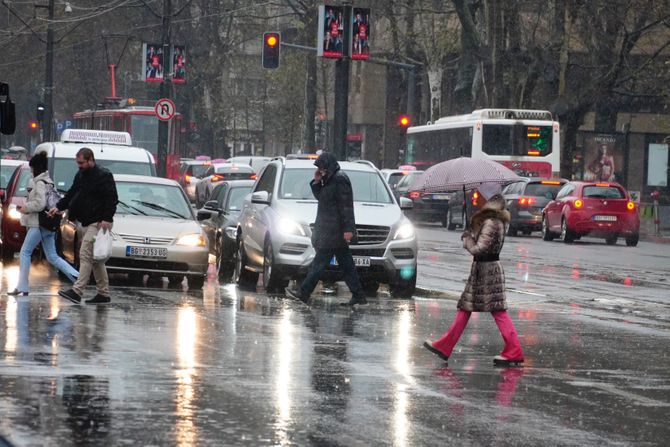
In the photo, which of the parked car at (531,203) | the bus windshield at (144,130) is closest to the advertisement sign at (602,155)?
the parked car at (531,203)

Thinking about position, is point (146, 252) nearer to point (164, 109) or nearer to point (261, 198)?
point (261, 198)

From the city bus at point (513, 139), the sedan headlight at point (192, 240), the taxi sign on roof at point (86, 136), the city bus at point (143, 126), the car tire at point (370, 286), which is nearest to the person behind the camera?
the sedan headlight at point (192, 240)

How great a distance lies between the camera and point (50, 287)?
728 inches

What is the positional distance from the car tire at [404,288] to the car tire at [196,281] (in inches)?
93.1

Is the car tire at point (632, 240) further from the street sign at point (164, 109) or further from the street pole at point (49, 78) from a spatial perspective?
the street pole at point (49, 78)

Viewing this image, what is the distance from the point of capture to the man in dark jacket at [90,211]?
53.2 feet

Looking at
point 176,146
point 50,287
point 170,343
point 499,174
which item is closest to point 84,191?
point 50,287

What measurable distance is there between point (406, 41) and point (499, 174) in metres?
48.9

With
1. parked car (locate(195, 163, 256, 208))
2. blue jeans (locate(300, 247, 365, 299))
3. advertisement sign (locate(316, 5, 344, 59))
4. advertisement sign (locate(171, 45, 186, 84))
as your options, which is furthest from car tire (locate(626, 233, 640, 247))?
blue jeans (locate(300, 247, 365, 299))

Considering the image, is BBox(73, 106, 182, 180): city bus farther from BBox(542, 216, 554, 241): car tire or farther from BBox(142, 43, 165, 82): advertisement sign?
BBox(542, 216, 554, 241): car tire

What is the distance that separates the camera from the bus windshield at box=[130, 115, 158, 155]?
52375 millimetres

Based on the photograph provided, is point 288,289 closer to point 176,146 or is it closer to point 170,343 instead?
point 170,343

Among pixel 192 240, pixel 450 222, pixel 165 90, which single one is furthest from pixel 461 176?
pixel 165 90

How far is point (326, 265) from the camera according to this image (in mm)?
17719
